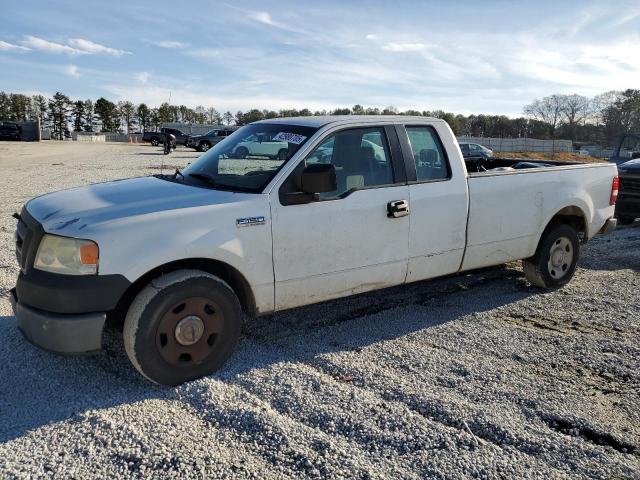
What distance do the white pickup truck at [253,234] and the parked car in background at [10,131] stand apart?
58699 mm

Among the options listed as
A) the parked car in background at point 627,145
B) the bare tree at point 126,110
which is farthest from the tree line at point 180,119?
the parked car in background at point 627,145

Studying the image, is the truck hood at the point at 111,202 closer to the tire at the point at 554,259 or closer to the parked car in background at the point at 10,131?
the tire at the point at 554,259

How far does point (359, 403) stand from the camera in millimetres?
3449

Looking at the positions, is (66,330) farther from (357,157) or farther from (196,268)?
(357,157)

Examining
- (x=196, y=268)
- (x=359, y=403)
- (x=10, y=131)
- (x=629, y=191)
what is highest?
(x=10, y=131)

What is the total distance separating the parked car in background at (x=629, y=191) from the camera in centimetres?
977

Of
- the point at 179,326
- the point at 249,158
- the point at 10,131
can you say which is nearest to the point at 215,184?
the point at 249,158

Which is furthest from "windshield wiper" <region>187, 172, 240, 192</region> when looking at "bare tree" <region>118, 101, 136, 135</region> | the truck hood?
"bare tree" <region>118, 101, 136, 135</region>

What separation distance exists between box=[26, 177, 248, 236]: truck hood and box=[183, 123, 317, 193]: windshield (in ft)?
0.68

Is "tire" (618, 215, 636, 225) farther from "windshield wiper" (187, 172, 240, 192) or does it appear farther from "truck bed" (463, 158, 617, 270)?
"windshield wiper" (187, 172, 240, 192)

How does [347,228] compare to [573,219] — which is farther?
[573,219]

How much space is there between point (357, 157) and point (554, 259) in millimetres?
2871

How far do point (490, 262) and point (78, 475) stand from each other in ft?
13.4

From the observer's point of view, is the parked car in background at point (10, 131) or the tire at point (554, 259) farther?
the parked car in background at point (10, 131)
